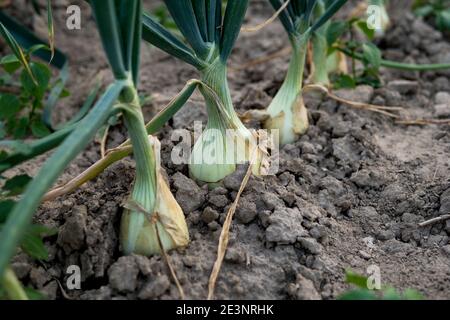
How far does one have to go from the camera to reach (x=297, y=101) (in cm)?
170

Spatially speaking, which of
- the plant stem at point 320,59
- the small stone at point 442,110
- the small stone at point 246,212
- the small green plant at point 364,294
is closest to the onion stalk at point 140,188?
the small stone at point 246,212

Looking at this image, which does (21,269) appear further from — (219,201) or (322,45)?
(322,45)

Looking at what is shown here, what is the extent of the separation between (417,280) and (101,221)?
2.10 feet

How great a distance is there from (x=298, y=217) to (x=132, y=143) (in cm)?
40

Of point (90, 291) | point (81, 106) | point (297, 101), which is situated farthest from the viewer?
point (81, 106)

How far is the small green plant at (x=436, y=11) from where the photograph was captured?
2414 millimetres

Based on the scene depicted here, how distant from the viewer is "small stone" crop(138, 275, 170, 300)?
118 cm

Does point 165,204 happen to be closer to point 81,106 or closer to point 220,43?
point 220,43

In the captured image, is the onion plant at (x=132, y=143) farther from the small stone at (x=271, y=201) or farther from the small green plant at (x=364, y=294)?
the small green plant at (x=364, y=294)

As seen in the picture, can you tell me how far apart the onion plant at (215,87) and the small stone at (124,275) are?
0.30 meters

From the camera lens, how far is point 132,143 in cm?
123

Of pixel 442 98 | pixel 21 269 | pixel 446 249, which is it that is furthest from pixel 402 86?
pixel 21 269

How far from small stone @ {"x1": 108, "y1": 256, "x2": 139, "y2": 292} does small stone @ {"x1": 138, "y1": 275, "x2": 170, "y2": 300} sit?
23 millimetres
